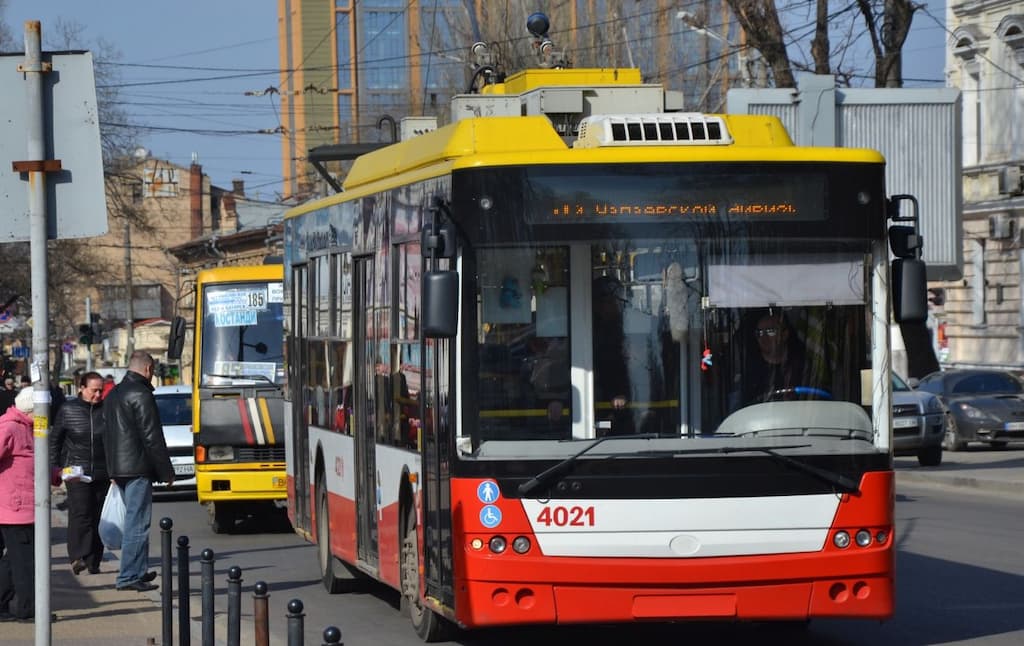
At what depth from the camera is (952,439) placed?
110 ft

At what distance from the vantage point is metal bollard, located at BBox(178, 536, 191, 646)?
32.6ft

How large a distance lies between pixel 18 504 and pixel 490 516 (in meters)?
3.91

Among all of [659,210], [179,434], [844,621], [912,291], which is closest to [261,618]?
[659,210]

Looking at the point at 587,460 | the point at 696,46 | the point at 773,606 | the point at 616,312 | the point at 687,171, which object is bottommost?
the point at 773,606

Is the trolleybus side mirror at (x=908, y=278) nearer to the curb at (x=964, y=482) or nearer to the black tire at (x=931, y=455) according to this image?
the curb at (x=964, y=482)

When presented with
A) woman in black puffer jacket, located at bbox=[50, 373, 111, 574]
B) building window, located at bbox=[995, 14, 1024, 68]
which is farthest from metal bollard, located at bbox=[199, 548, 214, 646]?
building window, located at bbox=[995, 14, 1024, 68]

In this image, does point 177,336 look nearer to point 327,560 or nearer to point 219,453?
point 219,453

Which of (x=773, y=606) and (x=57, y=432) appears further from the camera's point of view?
(x=57, y=432)

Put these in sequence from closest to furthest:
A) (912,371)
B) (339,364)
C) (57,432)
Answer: (339,364)
(57,432)
(912,371)

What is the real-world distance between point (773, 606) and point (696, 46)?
135 feet

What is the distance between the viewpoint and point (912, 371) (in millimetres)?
36094

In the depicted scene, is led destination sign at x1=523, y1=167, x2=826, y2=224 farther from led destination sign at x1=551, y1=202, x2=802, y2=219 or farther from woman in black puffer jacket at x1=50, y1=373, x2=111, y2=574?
woman in black puffer jacket at x1=50, y1=373, x2=111, y2=574

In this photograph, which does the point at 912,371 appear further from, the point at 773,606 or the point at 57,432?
the point at 773,606

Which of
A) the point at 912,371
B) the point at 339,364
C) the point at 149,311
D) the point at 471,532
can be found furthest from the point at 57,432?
the point at 149,311
